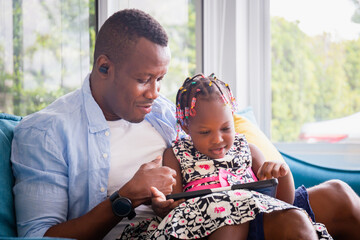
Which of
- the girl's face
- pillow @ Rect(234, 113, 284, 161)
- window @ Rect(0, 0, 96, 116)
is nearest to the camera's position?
the girl's face

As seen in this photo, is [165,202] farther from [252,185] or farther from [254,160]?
[254,160]

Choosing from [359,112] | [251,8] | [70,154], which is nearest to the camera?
[70,154]

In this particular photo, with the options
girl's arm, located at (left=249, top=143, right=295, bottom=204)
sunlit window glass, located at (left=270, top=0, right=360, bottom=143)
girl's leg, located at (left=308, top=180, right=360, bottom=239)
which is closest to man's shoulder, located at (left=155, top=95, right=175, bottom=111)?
girl's arm, located at (left=249, top=143, right=295, bottom=204)

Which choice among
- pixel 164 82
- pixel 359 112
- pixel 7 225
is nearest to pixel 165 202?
pixel 7 225

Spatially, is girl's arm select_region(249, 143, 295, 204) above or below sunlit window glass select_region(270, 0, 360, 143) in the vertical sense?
below

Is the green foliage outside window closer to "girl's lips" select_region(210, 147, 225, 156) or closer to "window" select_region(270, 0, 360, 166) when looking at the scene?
"window" select_region(270, 0, 360, 166)

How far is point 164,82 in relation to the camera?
2555 millimetres

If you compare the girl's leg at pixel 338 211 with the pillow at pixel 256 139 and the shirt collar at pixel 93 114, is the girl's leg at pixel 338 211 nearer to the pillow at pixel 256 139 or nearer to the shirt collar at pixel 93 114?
the pillow at pixel 256 139

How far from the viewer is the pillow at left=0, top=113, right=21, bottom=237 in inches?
46.3

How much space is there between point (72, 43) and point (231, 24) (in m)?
0.95

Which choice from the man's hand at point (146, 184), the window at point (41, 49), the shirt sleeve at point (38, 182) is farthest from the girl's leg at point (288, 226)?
the window at point (41, 49)

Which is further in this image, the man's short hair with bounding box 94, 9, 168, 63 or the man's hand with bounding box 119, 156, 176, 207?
the man's short hair with bounding box 94, 9, 168, 63

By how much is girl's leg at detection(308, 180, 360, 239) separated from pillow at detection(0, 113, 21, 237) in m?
0.97

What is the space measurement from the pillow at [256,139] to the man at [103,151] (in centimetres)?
35
